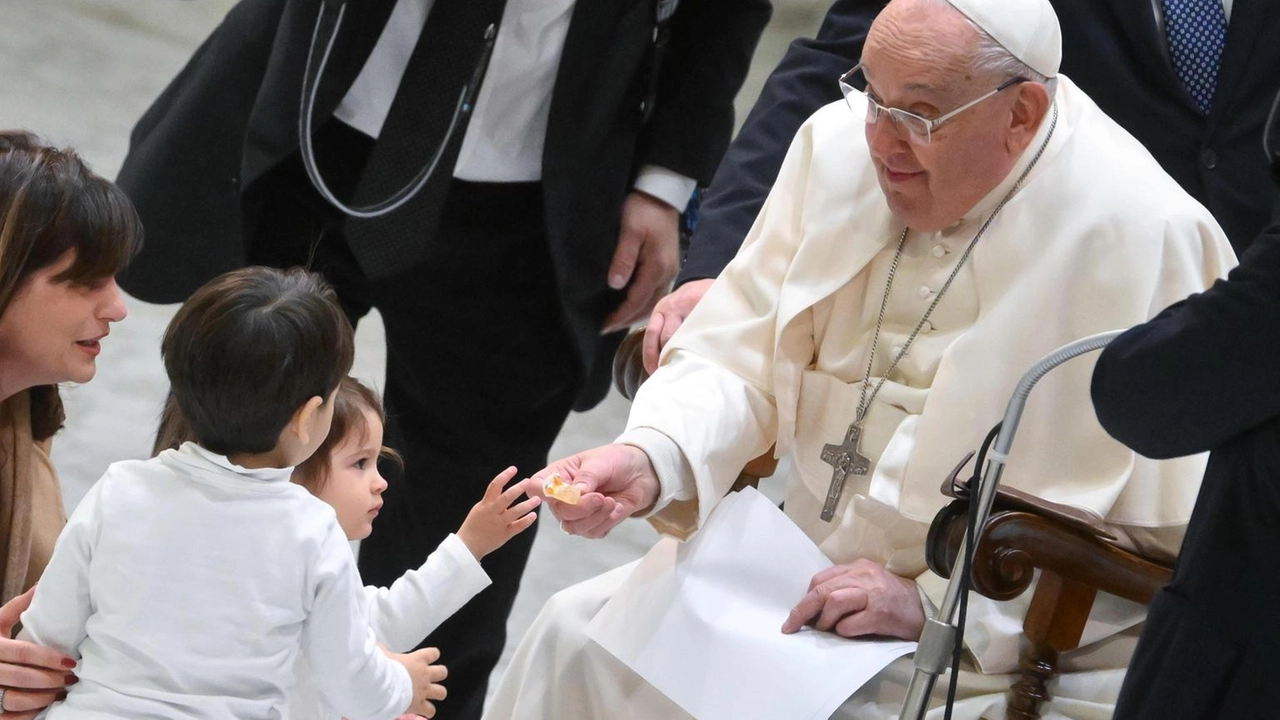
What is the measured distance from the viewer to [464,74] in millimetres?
3195

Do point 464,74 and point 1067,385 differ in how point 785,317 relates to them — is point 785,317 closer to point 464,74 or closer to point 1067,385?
point 1067,385

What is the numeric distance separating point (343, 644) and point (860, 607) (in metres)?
0.81

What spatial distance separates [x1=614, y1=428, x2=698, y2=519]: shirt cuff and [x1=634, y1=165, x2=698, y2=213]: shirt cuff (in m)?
0.72

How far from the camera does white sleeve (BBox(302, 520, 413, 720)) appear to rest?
7.23ft

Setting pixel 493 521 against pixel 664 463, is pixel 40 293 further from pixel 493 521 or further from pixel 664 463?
pixel 664 463

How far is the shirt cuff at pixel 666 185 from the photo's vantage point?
3332 mm

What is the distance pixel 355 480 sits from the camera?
8.75 ft

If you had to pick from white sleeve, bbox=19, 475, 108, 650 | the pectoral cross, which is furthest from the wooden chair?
white sleeve, bbox=19, 475, 108, 650

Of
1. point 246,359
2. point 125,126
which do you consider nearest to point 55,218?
point 246,359

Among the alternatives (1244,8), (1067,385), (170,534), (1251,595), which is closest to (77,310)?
(170,534)

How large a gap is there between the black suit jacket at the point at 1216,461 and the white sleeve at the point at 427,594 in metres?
0.95

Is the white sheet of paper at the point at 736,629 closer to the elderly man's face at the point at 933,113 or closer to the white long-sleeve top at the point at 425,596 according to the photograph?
the white long-sleeve top at the point at 425,596

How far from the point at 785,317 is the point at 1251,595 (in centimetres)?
104

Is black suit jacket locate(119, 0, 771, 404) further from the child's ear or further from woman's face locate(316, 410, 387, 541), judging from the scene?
the child's ear
